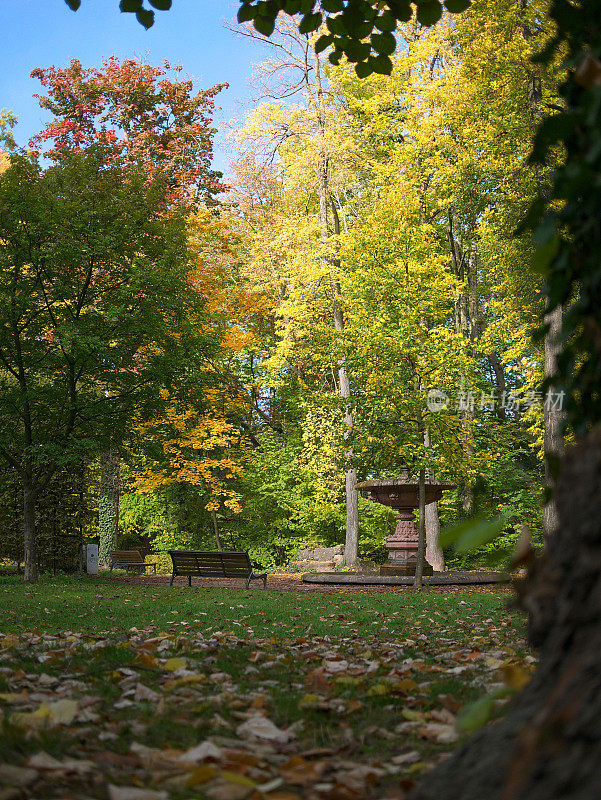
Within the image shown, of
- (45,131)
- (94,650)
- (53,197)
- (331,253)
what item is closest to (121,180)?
(53,197)

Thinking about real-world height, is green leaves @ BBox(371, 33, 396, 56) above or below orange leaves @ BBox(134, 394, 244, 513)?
above

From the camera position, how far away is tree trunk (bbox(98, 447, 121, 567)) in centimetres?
2119

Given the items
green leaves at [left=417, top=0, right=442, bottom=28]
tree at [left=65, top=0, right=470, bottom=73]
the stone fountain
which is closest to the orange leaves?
the stone fountain

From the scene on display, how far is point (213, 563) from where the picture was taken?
15.1m

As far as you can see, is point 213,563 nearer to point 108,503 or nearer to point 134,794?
point 108,503

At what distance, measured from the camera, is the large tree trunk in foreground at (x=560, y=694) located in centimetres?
124

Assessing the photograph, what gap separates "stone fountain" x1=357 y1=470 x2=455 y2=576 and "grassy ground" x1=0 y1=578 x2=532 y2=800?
9.82 m

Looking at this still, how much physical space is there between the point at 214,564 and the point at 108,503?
738 cm

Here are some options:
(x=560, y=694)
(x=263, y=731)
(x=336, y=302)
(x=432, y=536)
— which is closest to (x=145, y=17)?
(x=263, y=731)

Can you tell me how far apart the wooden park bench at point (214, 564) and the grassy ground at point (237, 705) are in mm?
8136

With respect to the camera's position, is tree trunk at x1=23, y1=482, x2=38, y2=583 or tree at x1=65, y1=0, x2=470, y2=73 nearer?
tree at x1=65, y1=0, x2=470, y2=73

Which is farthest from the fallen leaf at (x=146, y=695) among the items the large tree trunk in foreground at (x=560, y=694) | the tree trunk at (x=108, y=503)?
the tree trunk at (x=108, y=503)

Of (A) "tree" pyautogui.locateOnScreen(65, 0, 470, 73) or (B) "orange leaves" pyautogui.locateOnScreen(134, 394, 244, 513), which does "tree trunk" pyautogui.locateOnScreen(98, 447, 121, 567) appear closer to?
(B) "orange leaves" pyautogui.locateOnScreen(134, 394, 244, 513)

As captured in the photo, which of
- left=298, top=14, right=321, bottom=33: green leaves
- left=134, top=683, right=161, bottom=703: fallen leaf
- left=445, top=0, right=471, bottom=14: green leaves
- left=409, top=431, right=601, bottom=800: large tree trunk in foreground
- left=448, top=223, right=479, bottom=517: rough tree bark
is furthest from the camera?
left=448, top=223, right=479, bottom=517: rough tree bark
